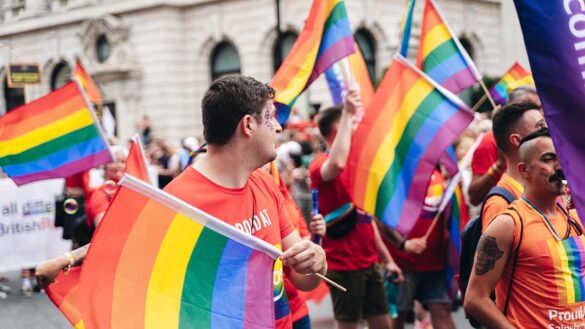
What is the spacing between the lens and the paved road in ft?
29.2

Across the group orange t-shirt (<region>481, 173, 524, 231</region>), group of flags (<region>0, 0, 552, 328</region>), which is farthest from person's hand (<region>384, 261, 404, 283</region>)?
orange t-shirt (<region>481, 173, 524, 231</region>)

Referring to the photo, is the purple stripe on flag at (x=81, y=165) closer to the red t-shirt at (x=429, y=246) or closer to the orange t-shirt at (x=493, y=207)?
the red t-shirt at (x=429, y=246)

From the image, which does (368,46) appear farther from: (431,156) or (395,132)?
(431,156)

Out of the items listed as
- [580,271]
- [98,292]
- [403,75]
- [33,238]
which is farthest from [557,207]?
[33,238]

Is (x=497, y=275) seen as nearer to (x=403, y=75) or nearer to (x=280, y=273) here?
(x=280, y=273)

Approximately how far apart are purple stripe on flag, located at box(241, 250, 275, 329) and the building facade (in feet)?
72.6

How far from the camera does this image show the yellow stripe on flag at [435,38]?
7.18m

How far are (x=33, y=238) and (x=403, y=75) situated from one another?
681 centimetres

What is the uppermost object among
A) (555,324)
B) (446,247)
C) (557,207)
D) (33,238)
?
(557,207)

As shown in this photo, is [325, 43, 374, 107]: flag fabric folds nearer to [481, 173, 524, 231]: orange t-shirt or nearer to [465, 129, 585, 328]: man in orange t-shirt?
[481, 173, 524, 231]: orange t-shirt

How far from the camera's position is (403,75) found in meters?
6.31

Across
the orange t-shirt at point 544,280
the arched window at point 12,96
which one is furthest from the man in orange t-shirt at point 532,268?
the arched window at point 12,96

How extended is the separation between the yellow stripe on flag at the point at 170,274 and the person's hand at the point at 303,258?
336 mm

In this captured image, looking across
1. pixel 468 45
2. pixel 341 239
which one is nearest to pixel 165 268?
pixel 341 239
